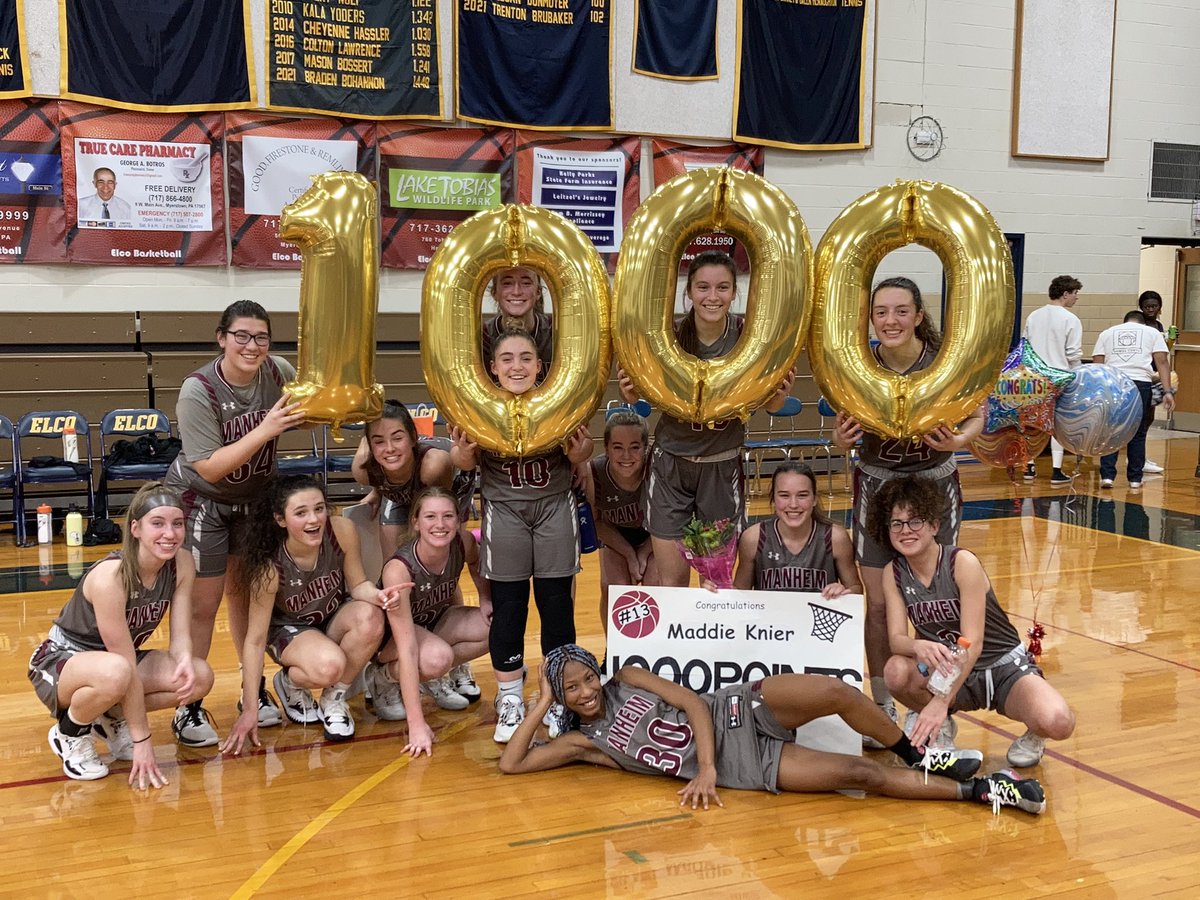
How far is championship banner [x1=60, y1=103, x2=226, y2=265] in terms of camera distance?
8312 mm

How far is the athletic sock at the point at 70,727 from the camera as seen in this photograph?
12.0ft

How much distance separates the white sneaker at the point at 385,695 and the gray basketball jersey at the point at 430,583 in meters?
0.23

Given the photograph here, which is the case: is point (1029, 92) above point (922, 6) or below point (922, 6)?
below

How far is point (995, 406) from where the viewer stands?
16.5 ft

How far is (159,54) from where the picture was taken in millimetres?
8297

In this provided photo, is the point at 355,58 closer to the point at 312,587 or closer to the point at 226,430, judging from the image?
the point at 226,430

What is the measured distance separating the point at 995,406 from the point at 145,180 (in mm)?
6374

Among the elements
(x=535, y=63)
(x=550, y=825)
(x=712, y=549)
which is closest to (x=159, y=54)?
(x=535, y=63)

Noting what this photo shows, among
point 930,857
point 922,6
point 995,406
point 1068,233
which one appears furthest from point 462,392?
point 1068,233

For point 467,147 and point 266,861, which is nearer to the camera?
point 266,861

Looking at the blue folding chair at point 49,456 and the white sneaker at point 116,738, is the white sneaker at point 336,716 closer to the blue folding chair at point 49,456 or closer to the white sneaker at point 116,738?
the white sneaker at point 116,738

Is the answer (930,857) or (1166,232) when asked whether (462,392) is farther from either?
(1166,232)

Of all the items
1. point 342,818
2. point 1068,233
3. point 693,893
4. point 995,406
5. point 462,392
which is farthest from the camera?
point 1068,233

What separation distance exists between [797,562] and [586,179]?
6.42 meters
